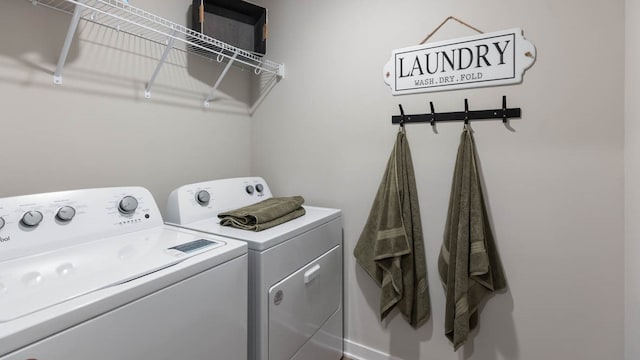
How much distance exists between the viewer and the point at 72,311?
619 mm

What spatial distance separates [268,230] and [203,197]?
41 centimetres

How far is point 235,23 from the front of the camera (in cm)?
171

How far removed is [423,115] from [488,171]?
1.25ft

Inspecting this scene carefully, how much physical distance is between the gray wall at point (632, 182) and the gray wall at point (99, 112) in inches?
71.4

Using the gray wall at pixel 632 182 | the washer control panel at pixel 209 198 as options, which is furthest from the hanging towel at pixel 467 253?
the washer control panel at pixel 209 198

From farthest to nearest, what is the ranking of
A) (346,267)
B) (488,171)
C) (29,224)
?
(346,267)
(488,171)
(29,224)

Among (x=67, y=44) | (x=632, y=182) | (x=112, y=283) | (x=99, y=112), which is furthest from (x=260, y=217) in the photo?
(x=632, y=182)

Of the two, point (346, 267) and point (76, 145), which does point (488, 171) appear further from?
point (76, 145)

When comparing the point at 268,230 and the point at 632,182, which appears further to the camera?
the point at 268,230

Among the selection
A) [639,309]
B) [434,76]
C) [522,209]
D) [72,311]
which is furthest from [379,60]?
[72,311]

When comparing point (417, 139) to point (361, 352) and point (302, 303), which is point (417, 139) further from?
point (361, 352)

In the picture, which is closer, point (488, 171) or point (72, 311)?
point (72, 311)

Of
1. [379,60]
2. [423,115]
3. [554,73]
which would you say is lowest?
[423,115]

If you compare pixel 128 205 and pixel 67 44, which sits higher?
pixel 67 44
